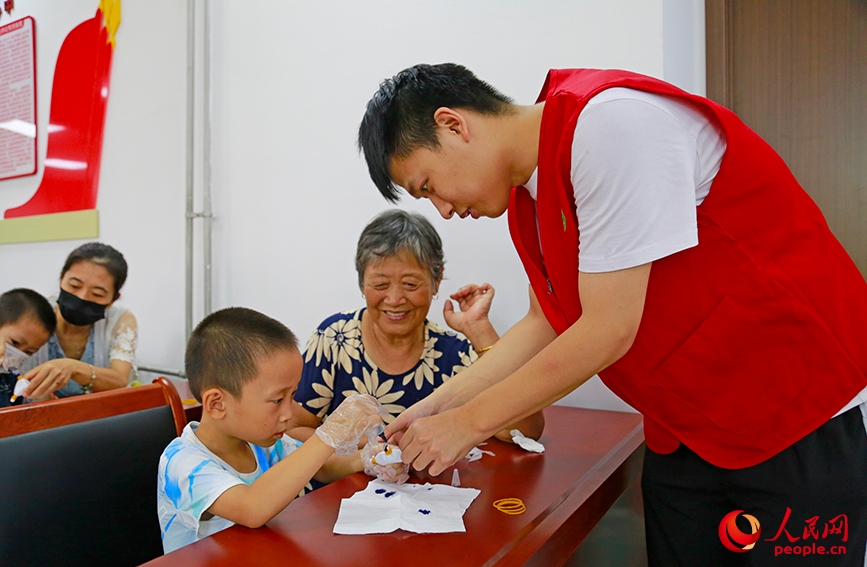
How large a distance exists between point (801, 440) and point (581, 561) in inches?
17.3

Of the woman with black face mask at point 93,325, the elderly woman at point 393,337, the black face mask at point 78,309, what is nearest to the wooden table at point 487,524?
the elderly woman at point 393,337

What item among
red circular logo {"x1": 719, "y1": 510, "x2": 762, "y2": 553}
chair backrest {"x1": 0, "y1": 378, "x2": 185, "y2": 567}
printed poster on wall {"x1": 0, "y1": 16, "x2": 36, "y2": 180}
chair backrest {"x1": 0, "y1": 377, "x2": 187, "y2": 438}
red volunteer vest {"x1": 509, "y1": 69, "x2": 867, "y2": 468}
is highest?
printed poster on wall {"x1": 0, "y1": 16, "x2": 36, "y2": 180}

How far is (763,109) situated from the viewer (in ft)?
5.56

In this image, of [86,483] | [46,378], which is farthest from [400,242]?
[46,378]

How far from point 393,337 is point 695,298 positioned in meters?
1.00

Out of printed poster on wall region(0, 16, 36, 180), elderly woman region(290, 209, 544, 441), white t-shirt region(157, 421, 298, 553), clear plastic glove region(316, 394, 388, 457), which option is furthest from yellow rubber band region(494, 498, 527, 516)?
printed poster on wall region(0, 16, 36, 180)

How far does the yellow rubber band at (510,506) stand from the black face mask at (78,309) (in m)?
2.05

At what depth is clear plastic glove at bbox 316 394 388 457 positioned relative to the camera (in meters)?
1.03

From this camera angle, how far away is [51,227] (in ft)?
10.8

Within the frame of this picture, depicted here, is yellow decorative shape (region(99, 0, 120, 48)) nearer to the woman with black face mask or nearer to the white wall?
the white wall

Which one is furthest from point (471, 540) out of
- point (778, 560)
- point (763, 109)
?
point (763, 109)

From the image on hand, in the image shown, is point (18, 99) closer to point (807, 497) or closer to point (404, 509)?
point (404, 509)

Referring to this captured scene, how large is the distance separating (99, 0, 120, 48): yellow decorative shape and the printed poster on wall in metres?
0.76

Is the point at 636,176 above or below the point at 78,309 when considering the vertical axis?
above
